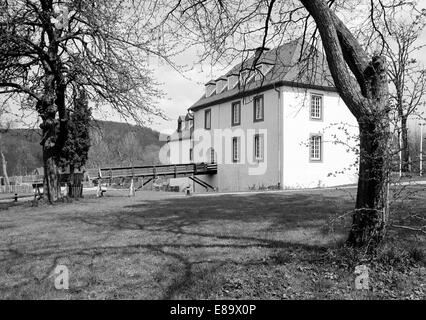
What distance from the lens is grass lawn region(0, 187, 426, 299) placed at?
4.71 metres

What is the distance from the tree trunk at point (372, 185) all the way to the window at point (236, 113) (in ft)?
89.6

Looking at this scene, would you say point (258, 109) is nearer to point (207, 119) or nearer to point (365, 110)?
point (207, 119)

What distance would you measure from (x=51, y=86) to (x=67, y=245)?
9.32 m

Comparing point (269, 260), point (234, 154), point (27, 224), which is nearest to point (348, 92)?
point (269, 260)

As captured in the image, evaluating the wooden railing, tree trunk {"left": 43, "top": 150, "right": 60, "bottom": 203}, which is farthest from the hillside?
tree trunk {"left": 43, "top": 150, "right": 60, "bottom": 203}

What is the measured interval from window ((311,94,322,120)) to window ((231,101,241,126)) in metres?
6.44

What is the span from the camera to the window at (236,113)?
3261 cm

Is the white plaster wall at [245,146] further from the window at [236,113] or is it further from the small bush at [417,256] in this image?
the small bush at [417,256]

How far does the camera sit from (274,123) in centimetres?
2808

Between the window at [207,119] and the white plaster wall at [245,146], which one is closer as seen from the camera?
the white plaster wall at [245,146]

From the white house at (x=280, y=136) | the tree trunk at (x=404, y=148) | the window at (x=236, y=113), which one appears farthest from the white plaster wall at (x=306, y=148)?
the tree trunk at (x=404, y=148)

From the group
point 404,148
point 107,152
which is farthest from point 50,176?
point 107,152
